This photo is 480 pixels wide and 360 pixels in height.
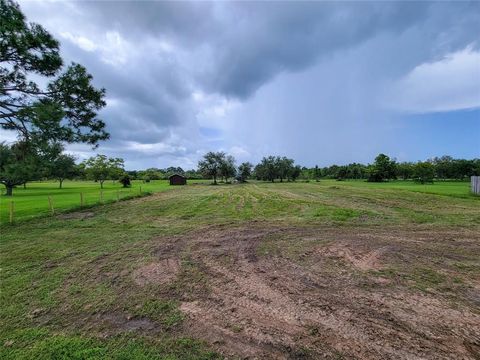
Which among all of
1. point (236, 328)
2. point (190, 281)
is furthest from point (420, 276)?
point (190, 281)

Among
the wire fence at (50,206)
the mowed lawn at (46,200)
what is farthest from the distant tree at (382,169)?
the wire fence at (50,206)

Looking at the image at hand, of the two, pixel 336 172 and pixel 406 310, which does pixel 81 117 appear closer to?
pixel 406 310

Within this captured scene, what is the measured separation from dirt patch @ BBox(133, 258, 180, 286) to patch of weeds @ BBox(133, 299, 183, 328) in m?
0.93

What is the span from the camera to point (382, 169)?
92875 millimetres

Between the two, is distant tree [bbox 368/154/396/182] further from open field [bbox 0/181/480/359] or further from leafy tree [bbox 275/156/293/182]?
open field [bbox 0/181/480/359]

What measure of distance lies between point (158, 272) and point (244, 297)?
2.41 meters

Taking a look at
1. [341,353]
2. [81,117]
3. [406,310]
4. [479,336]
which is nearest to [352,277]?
[406,310]

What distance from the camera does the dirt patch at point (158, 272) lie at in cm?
556

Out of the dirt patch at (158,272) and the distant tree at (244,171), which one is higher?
the distant tree at (244,171)

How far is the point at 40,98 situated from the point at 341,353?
15644 millimetres

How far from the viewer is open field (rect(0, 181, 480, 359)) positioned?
3371mm

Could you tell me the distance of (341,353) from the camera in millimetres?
3184

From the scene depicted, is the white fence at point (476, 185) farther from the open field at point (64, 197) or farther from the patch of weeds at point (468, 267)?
the patch of weeds at point (468, 267)

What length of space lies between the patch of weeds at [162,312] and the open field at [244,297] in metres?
0.03
